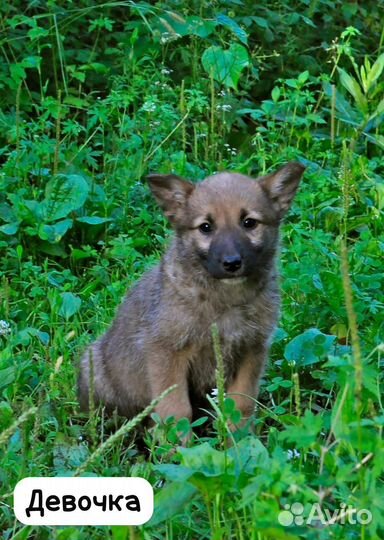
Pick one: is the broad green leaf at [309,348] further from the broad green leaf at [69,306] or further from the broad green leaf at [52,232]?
the broad green leaf at [52,232]

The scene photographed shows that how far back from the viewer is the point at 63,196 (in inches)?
259

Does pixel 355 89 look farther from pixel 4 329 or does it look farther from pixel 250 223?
pixel 4 329

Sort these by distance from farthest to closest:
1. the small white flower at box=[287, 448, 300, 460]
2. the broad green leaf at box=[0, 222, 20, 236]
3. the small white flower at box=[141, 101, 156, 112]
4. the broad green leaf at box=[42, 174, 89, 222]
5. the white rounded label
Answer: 1. the small white flower at box=[141, 101, 156, 112]
2. the broad green leaf at box=[42, 174, 89, 222]
3. the broad green leaf at box=[0, 222, 20, 236]
4. the small white flower at box=[287, 448, 300, 460]
5. the white rounded label

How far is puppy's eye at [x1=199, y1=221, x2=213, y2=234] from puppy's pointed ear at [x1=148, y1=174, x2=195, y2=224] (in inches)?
6.3

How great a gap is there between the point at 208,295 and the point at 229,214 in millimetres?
339

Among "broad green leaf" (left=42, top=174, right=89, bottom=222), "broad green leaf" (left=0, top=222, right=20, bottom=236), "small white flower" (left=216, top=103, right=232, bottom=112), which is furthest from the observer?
"small white flower" (left=216, top=103, right=232, bottom=112)

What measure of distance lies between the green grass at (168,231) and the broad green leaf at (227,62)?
0.01 meters

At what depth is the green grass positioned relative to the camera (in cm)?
354

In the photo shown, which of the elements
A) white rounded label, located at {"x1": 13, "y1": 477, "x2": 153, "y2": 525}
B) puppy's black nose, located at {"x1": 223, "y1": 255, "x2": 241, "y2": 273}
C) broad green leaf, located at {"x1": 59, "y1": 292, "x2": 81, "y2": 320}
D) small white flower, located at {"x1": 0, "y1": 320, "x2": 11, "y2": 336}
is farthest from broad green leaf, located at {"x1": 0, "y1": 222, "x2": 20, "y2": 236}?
white rounded label, located at {"x1": 13, "y1": 477, "x2": 153, "y2": 525}

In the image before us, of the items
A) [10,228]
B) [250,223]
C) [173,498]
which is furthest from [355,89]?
[173,498]

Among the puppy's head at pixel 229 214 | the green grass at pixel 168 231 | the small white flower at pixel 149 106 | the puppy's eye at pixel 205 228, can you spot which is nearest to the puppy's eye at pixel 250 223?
the puppy's head at pixel 229 214

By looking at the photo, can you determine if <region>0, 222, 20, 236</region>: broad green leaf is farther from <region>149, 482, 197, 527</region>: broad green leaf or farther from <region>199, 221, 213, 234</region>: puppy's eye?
<region>149, 482, 197, 527</region>: broad green leaf

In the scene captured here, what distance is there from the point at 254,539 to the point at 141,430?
1.76m

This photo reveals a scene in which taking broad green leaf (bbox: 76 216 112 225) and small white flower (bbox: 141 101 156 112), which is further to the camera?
small white flower (bbox: 141 101 156 112)
